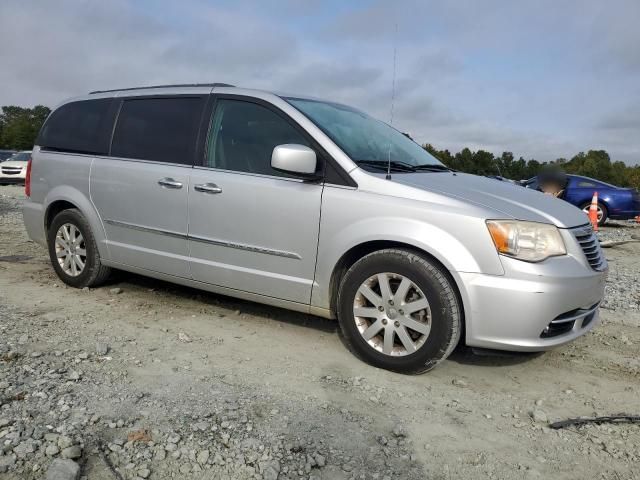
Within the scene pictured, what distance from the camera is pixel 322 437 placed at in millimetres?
2617

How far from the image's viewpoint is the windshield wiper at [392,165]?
12.4 feet

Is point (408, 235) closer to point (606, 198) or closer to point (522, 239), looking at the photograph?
point (522, 239)

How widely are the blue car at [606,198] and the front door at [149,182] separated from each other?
11.7 metres

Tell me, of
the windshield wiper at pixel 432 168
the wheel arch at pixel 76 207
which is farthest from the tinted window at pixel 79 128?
the windshield wiper at pixel 432 168

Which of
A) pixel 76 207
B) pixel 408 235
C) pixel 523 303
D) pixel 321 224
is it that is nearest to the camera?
pixel 523 303

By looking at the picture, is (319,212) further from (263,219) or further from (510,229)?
(510,229)

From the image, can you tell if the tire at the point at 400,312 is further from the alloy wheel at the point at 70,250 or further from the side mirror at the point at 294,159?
the alloy wheel at the point at 70,250

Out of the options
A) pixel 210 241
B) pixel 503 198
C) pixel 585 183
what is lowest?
pixel 210 241

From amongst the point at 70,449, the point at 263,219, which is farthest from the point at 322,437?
the point at 263,219

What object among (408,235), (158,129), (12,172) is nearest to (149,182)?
(158,129)

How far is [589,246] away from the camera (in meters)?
3.53

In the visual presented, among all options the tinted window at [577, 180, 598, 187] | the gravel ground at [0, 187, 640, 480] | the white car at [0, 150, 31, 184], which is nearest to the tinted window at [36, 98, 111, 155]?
the gravel ground at [0, 187, 640, 480]

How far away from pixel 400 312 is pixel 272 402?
981mm

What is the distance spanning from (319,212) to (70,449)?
79.8 inches
